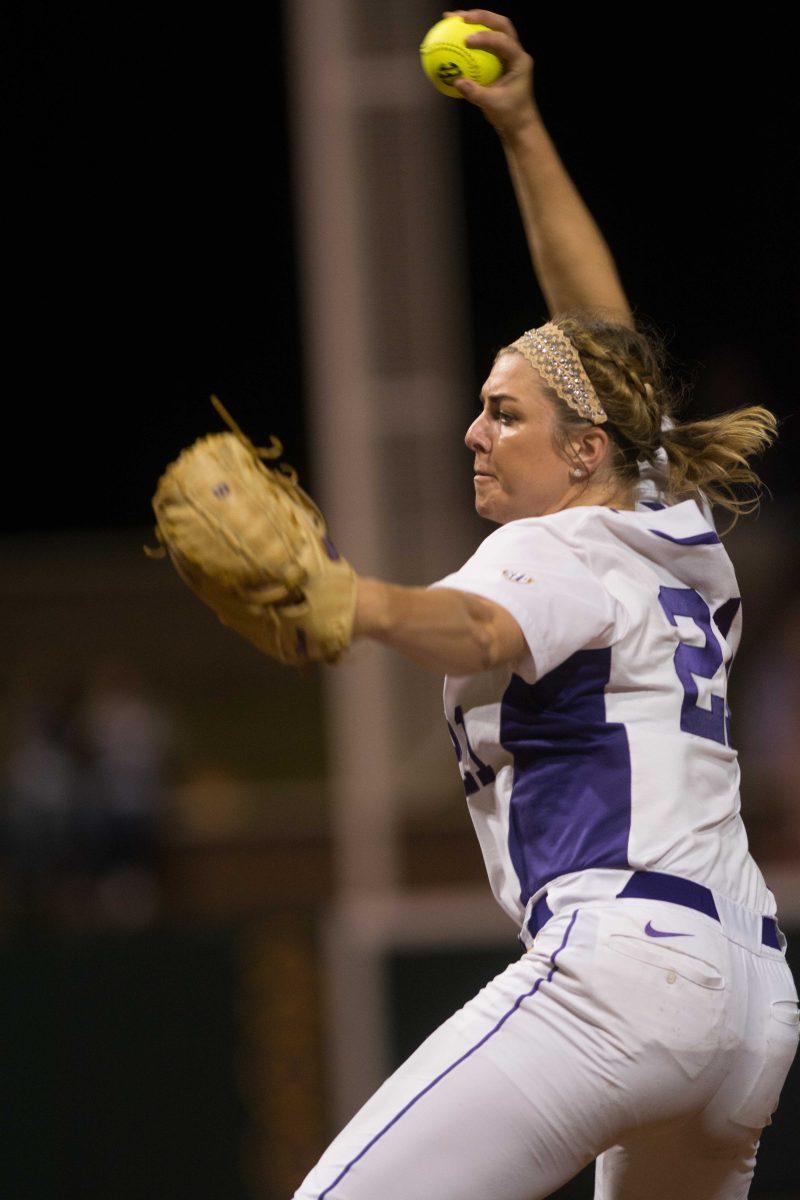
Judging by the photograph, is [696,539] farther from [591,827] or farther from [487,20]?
[487,20]

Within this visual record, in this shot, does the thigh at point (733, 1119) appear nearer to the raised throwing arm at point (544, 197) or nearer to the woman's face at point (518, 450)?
the woman's face at point (518, 450)

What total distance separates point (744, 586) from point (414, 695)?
469 centimetres

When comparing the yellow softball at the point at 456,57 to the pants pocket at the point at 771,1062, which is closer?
the pants pocket at the point at 771,1062

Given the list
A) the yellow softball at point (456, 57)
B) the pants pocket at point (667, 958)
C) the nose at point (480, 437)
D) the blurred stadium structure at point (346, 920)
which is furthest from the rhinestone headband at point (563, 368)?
the blurred stadium structure at point (346, 920)

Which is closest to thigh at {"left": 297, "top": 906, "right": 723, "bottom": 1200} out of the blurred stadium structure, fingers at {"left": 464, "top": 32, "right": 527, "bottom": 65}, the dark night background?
fingers at {"left": 464, "top": 32, "right": 527, "bottom": 65}

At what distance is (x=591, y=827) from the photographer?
227 centimetres

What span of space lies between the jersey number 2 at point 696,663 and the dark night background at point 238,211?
1006cm

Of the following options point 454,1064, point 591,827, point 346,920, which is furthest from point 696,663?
point 346,920

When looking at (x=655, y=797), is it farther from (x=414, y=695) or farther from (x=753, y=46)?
(x=753, y=46)

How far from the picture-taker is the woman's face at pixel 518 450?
8.21ft

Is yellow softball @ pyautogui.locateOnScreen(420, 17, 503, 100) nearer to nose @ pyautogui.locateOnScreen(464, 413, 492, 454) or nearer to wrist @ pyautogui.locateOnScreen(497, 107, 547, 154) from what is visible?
wrist @ pyautogui.locateOnScreen(497, 107, 547, 154)

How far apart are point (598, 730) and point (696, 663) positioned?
21 cm

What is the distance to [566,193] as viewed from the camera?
3.04 metres

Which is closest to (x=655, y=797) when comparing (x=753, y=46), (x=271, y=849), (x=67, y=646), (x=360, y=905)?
(x=360, y=905)
